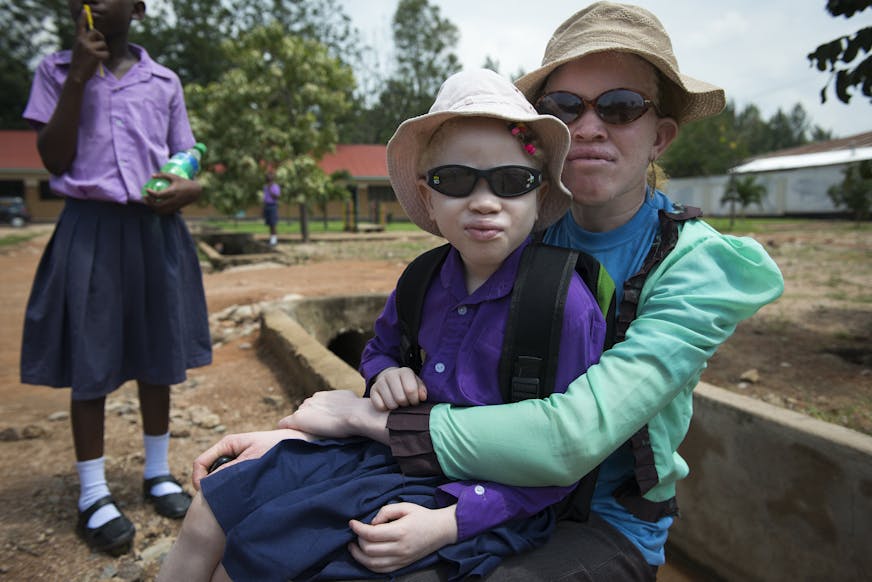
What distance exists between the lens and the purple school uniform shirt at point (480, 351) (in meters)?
1.12

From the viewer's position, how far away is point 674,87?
58.2 inches

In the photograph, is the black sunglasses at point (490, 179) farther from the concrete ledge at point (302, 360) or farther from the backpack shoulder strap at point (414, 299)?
the concrete ledge at point (302, 360)

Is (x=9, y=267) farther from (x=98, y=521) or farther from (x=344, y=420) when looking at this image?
(x=344, y=420)

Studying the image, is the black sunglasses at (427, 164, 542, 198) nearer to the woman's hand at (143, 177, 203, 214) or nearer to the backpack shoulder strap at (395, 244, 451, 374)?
the backpack shoulder strap at (395, 244, 451, 374)

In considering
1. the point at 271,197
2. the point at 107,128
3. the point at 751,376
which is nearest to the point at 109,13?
the point at 107,128

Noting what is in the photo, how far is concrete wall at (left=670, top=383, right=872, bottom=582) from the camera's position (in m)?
1.91

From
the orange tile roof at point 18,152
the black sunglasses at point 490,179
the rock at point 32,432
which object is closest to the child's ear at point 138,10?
the black sunglasses at point 490,179

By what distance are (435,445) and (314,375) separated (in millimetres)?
2278

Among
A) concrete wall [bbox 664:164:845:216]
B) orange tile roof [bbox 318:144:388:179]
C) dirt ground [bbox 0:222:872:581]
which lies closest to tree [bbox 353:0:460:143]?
orange tile roof [bbox 318:144:388:179]

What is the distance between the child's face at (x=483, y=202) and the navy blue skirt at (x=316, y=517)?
49 cm

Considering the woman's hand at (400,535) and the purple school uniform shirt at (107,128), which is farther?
the purple school uniform shirt at (107,128)

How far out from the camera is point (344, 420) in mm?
1299

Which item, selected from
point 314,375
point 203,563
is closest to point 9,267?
point 314,375

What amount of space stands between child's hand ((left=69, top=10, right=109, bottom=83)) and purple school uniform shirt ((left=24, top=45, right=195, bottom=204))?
11 cm
